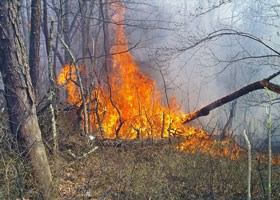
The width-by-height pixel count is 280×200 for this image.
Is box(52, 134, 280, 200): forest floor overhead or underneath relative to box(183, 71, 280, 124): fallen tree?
underneath

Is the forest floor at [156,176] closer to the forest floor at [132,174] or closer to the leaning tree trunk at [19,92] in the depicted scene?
the forest floor at [132,174]

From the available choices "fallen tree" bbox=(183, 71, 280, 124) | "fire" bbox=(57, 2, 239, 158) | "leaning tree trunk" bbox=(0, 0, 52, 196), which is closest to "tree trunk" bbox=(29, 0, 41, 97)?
"fire" bbox=(57, 2, 239, 158)

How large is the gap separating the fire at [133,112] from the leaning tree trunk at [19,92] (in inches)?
94.4

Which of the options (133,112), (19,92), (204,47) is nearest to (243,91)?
(204,47)

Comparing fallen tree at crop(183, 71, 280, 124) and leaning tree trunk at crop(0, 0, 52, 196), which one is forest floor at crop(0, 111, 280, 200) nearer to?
leaning tree trunk at crop(0, 0, 52, 196)

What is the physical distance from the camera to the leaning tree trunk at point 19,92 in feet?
15.8

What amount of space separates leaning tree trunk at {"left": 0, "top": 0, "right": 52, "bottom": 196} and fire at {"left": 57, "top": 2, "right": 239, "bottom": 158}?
2.40m

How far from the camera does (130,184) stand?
543cm

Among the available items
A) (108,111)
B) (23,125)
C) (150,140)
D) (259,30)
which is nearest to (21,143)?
(23,125)

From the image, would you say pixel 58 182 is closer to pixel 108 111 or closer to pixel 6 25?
pixel 6 25

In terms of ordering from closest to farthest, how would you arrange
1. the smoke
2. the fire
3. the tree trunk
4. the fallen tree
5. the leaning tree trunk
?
the leaning tree trunk → the fire → the tree trunk → the fallen tree → the smoke

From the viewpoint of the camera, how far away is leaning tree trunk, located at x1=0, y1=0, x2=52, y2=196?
15.8 feet

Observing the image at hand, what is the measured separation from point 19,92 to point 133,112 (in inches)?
247

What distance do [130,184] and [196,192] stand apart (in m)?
1.23
